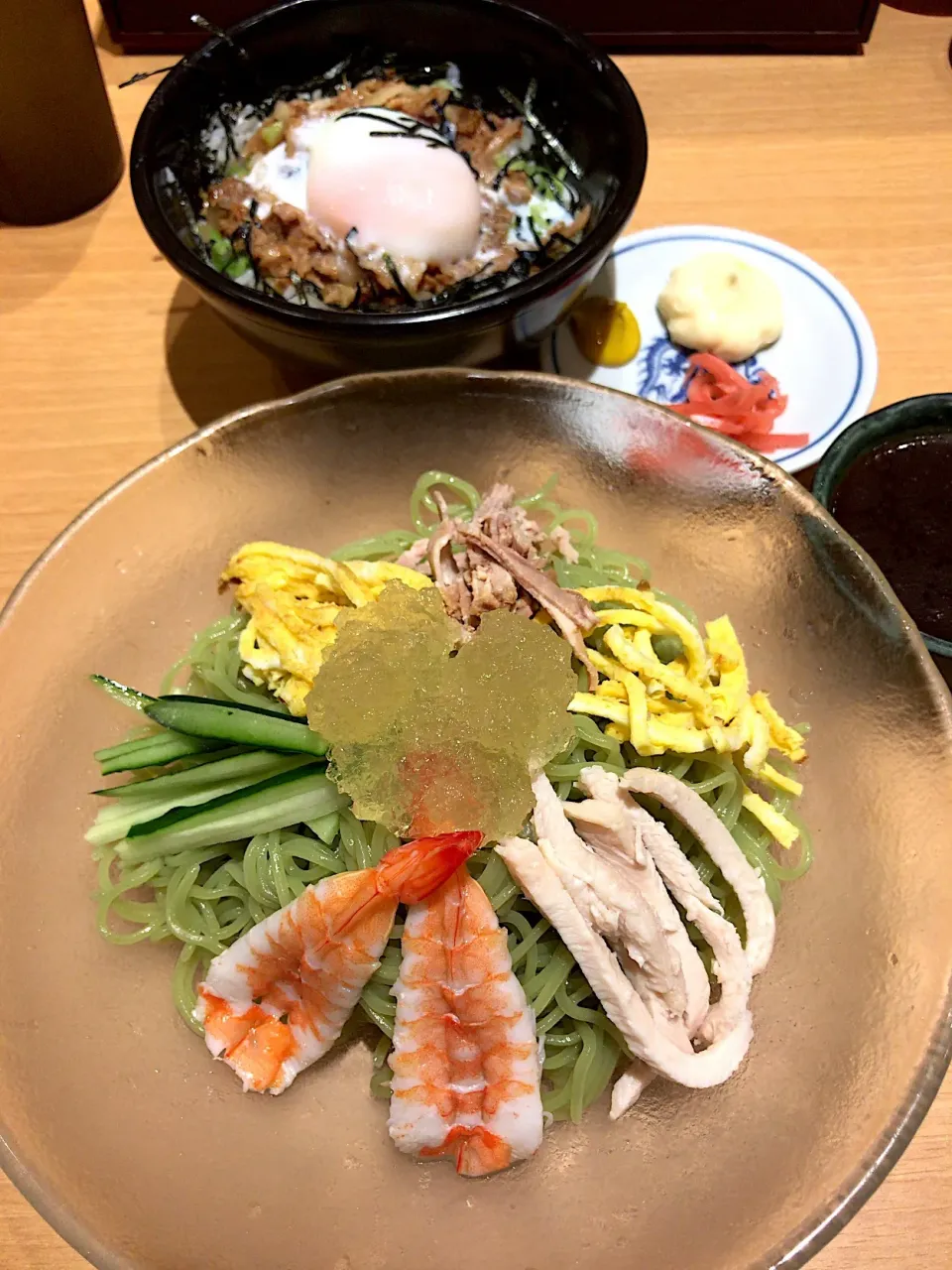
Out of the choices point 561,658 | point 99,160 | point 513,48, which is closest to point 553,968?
point 561,658

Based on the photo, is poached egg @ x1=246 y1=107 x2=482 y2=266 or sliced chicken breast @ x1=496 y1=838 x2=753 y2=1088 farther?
poached egg @ x1=246 y1=107 x2=482 y2=266

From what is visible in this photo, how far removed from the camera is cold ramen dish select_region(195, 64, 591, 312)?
209 centimetres

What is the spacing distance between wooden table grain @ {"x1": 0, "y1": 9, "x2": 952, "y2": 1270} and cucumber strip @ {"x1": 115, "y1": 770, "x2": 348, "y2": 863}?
0.88 metres

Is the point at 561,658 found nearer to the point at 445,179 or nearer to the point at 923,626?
the point at 923,626

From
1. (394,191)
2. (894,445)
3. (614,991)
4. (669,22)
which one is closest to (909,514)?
(894,445)

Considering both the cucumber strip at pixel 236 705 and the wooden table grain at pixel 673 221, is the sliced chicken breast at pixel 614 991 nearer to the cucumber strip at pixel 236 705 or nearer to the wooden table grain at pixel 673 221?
the cucumber strip at pixel 236 705

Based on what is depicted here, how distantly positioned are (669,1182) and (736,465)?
1.25m

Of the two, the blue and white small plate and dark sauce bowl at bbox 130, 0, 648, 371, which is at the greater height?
dark sauce bowl at bbox 130, 0, 648, 371

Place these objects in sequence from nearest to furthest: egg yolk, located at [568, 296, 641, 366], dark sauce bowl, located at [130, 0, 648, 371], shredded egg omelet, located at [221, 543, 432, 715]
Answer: shredded egg omelet, located at [221, 543, 432, 715]
dark sauce bowl, located at [130, 0, 648, 371]
egg yolk, located at [568, 296, 641, 366]

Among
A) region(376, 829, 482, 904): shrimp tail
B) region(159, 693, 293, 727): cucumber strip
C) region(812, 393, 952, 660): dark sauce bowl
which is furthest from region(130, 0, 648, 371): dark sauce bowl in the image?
region(376, 829, 482, 904): shrimp tail

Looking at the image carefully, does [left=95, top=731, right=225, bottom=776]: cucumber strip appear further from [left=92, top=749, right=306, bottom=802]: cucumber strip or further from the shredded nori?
the shredded nori

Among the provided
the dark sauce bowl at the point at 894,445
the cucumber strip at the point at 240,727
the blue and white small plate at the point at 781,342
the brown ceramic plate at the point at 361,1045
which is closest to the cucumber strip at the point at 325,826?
the cucumber strip at the point at 240,727

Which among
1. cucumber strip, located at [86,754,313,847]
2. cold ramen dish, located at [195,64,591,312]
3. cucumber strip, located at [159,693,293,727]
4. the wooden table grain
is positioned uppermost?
cold ramen dish, located at [195,64,591,312]

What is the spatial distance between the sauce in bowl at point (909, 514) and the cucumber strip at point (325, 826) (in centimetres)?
121
